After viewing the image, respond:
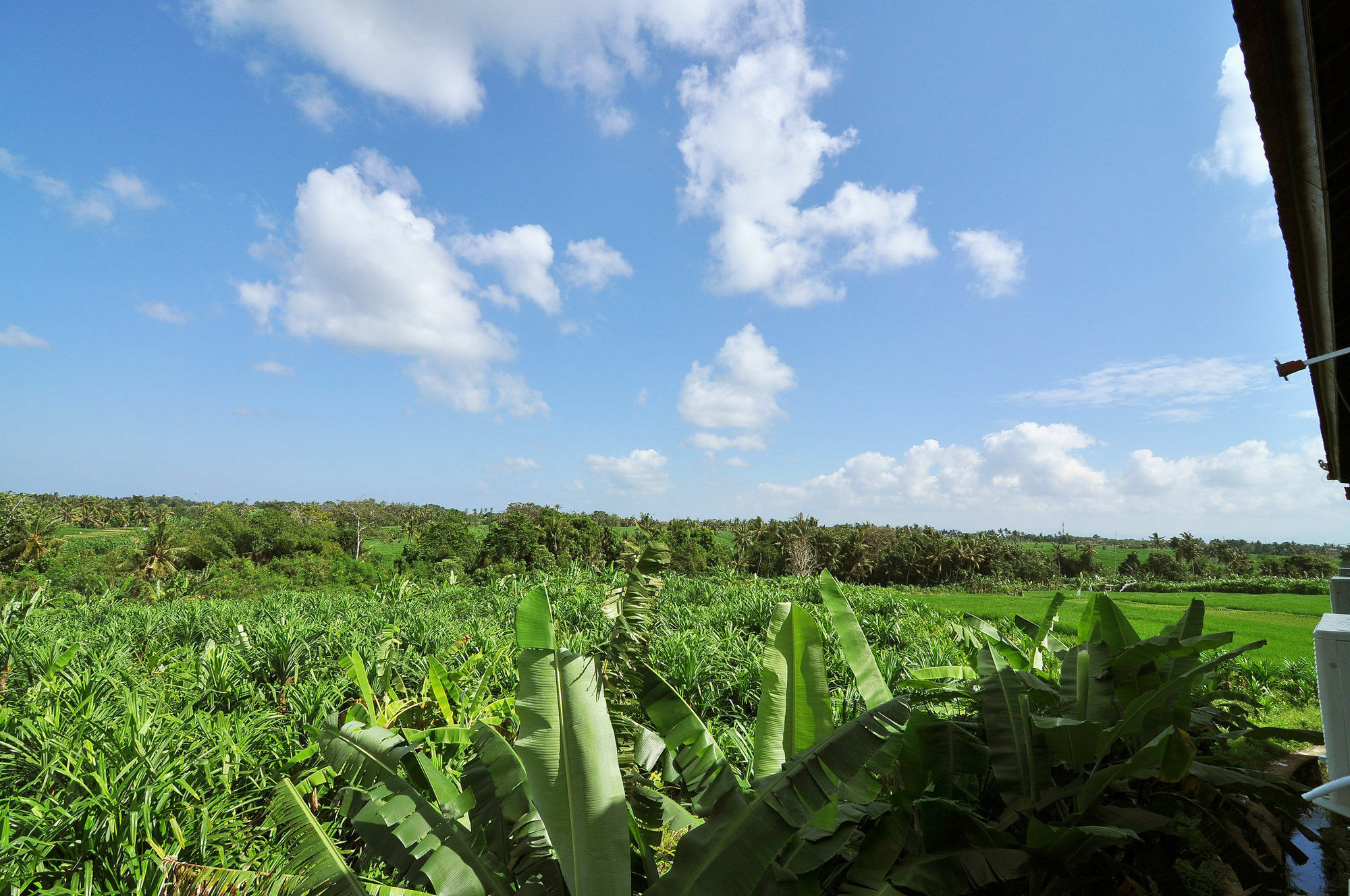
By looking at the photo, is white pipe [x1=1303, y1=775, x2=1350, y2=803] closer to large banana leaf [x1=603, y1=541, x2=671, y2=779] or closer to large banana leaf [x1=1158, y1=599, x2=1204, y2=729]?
large banana leaf [x1=1158, y1=599, x2=1204, y2=729]

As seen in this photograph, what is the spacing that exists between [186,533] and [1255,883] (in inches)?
2194

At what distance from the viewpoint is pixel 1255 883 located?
5.91 ft

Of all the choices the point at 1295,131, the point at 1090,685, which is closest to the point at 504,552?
the point at 1090,685

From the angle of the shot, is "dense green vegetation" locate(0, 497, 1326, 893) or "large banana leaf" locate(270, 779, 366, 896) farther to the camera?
"dense green vegetation" locate(0, 497, 1326, 893)

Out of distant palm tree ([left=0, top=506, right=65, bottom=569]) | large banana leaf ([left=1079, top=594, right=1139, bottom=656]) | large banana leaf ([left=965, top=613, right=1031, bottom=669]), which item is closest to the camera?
large banana leaf ([left=1079, top=594, right=1139, bottom=656])

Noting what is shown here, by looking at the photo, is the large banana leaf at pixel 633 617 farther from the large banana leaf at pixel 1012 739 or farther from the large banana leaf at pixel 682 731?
the large banana leaf at pixel 1012 739

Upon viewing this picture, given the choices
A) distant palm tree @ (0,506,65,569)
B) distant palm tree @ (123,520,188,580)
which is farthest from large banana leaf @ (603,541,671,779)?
distant palm tree @ (0,506,65,569)

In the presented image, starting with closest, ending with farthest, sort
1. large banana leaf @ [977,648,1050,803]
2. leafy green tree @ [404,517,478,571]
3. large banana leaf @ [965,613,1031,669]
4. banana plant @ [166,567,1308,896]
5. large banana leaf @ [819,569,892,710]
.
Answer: banana plant @ [166,567,1308,896], large banana leaf @ [977,648,1050,803], large banana leaf @ [819,569,892,710], large banana leaf @ [965,613,1031,669], leafy green tree @ [404,517,478,571]

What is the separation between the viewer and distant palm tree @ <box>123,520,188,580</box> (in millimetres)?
35531

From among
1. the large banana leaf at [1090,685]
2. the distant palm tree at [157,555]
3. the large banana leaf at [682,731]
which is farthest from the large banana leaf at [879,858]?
the distant palm tree at [157,555]

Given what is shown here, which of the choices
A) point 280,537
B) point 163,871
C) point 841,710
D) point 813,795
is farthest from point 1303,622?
point 280,537

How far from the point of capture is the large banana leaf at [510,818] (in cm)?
178

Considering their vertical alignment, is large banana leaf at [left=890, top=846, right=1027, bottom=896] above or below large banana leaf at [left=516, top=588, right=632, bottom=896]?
below

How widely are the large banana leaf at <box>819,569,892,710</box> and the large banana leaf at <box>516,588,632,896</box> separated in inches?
47.0
